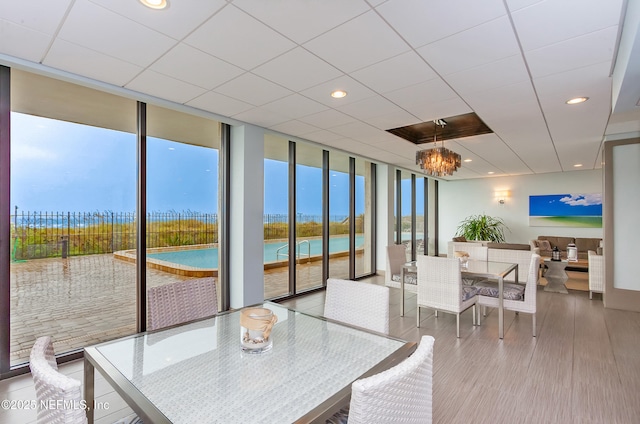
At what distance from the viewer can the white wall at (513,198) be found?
26.1 ft

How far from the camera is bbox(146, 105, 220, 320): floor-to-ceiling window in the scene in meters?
3.39

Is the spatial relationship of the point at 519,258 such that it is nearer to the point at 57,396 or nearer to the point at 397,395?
the point at 397,395

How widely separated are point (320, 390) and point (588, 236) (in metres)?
9.51

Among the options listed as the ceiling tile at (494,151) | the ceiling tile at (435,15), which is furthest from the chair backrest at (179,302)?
the ceiling tile at (494,151)

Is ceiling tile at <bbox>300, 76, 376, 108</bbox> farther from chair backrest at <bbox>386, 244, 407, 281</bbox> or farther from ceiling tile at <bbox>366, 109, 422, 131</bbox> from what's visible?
chair backrest at <bbox>386, 244, 407, 281</bbox>

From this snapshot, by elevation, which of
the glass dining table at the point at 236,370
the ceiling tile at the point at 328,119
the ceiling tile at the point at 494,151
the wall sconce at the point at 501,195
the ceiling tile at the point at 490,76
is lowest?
the glass dining table at the point at 236,370

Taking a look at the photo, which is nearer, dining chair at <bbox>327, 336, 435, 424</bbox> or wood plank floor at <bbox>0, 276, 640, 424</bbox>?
dining chair at <bbox>327, 336, 435, 424</bbox>

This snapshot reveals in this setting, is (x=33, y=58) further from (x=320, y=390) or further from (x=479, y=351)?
(x=479, y=351)

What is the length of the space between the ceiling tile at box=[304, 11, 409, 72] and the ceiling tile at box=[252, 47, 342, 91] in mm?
90

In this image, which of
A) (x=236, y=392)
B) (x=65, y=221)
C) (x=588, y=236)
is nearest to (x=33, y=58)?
(x=65, y=221)

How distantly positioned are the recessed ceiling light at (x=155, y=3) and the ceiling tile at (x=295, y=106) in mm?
1448

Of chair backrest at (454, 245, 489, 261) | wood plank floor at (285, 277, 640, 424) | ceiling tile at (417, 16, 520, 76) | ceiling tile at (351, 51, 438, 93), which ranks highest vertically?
ceiling tile at (351, 51, 438, 93)

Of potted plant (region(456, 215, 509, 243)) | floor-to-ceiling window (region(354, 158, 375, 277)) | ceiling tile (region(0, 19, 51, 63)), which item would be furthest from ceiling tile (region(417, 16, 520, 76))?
potted plant (region(456, 215, 509, 243))

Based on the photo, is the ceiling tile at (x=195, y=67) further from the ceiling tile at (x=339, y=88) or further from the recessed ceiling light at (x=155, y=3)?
the ceiling tile at (x=339, y=88)
